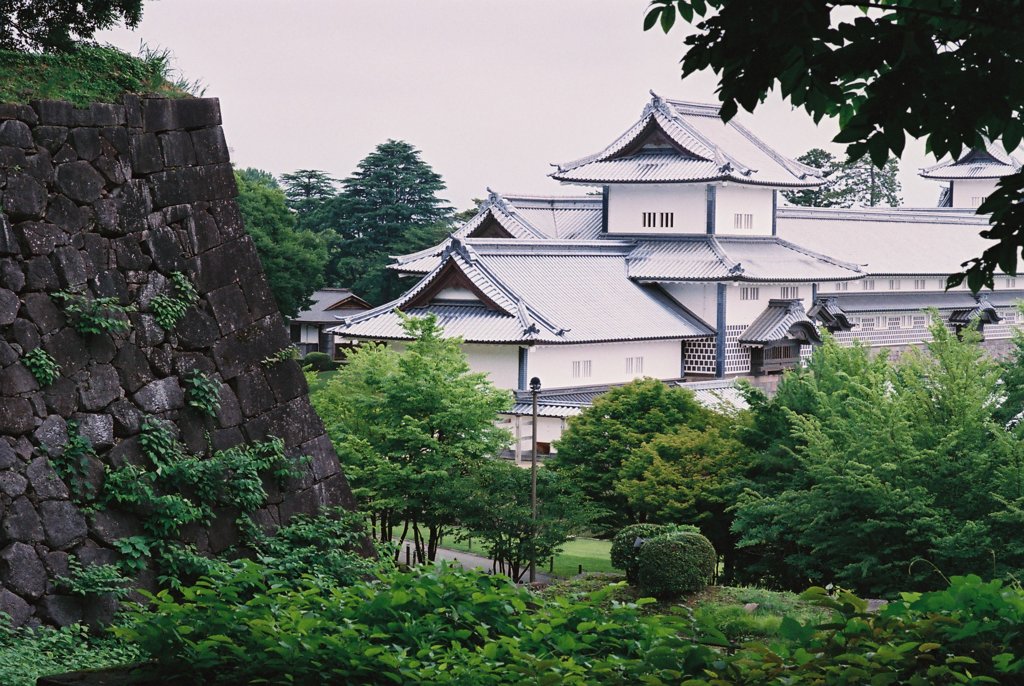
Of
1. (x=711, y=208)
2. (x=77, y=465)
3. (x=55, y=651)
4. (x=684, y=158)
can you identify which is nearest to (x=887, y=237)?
(x=711, y=208)

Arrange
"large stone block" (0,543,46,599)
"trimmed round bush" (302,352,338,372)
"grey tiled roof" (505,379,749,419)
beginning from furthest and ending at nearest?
"trimmed round bush" (302,352,338,372) < "grey tiled roof" (505,379,749,419) < "large stone block" (0,543,46,599)

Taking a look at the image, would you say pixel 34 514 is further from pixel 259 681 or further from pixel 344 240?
pixel 344 240

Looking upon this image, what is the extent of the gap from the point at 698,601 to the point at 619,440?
640 centimetres

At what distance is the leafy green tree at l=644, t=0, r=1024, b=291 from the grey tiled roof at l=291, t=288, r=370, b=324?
43.0 metres

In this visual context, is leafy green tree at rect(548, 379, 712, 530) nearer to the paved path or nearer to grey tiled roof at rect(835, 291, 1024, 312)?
the paved path

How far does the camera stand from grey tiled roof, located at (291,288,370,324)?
→ 47312mm

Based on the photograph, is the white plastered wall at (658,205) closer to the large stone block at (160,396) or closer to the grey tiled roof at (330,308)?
the grey tiled roof at (330,308)

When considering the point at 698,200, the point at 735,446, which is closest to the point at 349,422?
the point at 735,446

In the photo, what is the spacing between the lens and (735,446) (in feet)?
63.8

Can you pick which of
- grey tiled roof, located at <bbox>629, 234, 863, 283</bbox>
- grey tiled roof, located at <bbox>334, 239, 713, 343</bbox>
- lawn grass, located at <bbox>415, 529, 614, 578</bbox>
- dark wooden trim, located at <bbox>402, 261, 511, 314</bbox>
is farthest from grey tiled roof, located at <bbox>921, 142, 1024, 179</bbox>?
lawn grass, located at <bbox>415, 529, 614, 578</bbox>

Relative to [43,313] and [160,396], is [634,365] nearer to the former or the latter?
[160,396]

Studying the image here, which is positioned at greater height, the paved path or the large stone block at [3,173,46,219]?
the large stone block at [3,173,46,219]

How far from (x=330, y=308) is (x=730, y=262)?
720 inches

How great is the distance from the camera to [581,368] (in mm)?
31891
